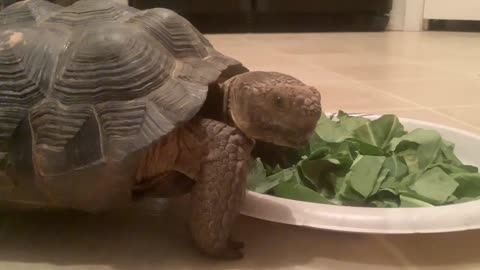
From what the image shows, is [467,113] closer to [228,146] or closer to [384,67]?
[384,67]

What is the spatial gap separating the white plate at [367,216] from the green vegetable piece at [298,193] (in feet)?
0.26

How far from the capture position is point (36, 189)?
2.75ft

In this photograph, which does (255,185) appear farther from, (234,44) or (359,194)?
(234,44)

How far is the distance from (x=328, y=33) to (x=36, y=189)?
3097mm

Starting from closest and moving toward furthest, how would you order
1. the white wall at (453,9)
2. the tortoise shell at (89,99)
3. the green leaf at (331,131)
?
1. the tortoise shell at (89,99)
2. the green leaf at (331,131)
3. the white wall at (453,9)

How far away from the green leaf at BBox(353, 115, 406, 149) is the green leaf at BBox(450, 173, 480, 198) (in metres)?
0.21

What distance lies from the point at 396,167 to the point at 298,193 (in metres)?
0.20

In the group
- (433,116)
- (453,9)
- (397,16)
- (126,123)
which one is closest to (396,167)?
(126,123)

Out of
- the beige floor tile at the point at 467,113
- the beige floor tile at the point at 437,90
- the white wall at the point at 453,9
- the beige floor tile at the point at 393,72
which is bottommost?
the white wall at the point at 453,9

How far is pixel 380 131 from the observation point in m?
1.18

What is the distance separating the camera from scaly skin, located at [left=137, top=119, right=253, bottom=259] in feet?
2.67

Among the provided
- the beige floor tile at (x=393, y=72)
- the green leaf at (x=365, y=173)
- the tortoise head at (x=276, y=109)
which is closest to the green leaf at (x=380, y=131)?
the green leaf at (x=365, y=173)

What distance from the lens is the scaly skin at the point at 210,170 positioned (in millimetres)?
815

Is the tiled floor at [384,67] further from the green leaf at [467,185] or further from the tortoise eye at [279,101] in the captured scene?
the tortoise eye at [279,101]
